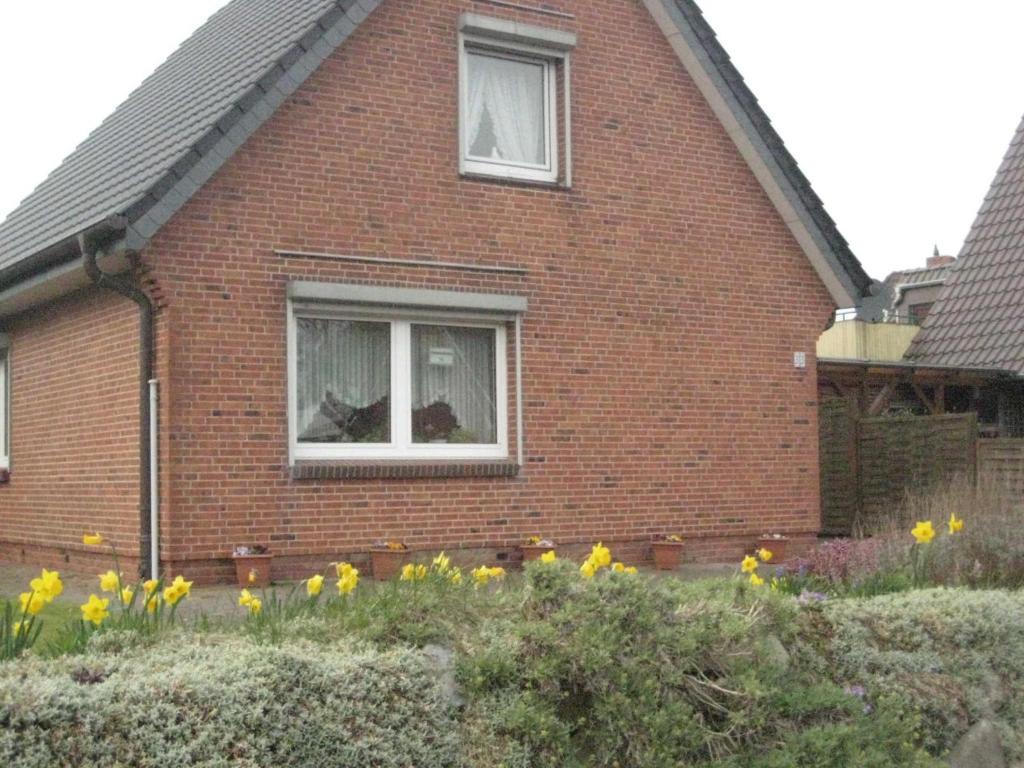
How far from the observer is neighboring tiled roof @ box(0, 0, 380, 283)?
1245 cm

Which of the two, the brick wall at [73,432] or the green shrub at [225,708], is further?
the brick wall at [73,432]

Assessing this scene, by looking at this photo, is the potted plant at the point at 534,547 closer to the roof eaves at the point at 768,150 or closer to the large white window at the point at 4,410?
the roof eaves at the point at 768,150

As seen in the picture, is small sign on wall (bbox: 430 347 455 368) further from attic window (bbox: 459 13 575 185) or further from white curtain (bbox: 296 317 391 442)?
attic window (bbox: 459 13 575 185)

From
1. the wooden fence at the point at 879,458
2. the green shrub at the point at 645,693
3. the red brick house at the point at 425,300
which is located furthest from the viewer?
the wooden fence at the point at 879,458

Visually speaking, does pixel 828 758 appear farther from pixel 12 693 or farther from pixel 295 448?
pixel 295 448

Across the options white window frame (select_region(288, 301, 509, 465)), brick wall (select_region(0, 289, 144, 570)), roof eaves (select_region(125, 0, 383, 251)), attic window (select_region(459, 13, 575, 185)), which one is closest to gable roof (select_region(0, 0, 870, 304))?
roof eaves (select_region(125, 0, 383, 251))

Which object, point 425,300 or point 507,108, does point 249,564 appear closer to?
point 425,300

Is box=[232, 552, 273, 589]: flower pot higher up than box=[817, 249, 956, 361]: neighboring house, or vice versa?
box=[817, 249, 956, 361]: neighboring house

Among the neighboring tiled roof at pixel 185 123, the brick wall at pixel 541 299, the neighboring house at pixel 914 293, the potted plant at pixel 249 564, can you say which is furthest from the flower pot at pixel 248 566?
the neighboring house at pixel 914 293

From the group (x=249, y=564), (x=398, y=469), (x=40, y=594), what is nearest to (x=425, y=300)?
(x=398, y=469)

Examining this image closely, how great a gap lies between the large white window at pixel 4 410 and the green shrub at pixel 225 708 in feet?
34.6

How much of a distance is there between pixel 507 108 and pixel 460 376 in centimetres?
280

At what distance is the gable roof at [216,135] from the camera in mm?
12469

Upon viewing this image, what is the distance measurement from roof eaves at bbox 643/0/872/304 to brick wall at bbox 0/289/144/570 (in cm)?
651
